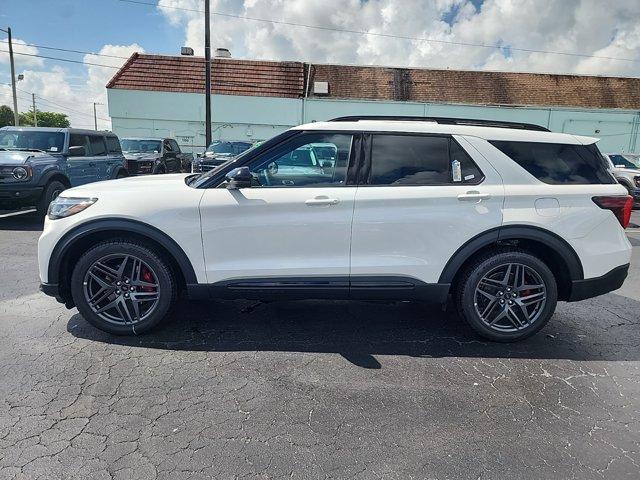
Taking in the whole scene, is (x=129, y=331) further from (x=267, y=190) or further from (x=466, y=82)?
(x=466, y=82)

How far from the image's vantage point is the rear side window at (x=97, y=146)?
993 centimetres

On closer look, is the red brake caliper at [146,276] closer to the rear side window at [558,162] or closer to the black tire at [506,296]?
the black tire at [506,296]

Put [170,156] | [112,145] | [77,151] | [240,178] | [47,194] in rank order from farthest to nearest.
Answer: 1. [170,156]
2. [112,145]
3. [77,151]
4. [47,194]
5. [240,178]

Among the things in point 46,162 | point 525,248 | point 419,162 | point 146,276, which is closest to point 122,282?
point 146,276

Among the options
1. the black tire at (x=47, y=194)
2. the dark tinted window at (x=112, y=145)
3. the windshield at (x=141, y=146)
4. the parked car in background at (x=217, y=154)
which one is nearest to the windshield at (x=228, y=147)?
the parked car in background at (x=217, y=154)

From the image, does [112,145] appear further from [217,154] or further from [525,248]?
[525,248]

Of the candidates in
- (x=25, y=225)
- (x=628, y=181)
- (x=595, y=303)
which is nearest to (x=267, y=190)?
(x=595, y=303)

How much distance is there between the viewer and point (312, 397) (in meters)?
2.77

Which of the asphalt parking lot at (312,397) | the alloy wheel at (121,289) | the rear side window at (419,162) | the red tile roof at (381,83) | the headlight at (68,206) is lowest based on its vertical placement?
the asphalt parking lot at (312,397)

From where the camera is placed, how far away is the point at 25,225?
328 inches

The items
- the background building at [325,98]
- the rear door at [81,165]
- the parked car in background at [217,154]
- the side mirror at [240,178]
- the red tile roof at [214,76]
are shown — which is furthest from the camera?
the red tile roof at [214,76]

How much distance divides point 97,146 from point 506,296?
9.81 meters

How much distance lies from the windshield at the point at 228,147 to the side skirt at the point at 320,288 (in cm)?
1216

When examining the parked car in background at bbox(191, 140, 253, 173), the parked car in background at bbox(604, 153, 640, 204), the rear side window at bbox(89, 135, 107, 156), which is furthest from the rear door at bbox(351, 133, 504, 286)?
the parked car in background at bbox(191, 140, 253, 173)
